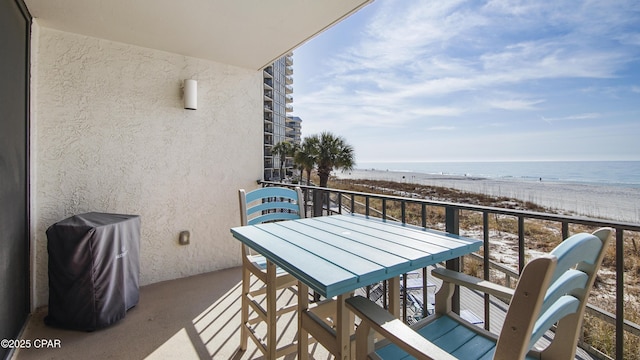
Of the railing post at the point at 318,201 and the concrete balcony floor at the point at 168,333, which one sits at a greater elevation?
the railing post at the point at 318,201

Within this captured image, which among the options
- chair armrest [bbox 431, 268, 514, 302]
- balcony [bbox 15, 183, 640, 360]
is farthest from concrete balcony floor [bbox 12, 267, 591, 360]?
chair armrest [bbox 431, 268, 514, 302]

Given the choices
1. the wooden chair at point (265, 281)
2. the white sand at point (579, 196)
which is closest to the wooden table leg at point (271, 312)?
the wooden chair at point (265, 281)

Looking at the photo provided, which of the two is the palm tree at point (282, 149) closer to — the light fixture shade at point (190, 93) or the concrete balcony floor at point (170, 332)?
the light fixture shade at point (190, 93)

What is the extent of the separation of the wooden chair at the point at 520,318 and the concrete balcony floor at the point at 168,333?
101 centimetres

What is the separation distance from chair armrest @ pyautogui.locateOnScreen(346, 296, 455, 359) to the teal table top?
7 cm

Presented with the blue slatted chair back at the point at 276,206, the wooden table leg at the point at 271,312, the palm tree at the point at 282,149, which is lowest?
the wooden table leg at the point at 271,312

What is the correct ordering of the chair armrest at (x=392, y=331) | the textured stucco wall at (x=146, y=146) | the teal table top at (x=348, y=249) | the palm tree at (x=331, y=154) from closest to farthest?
the chair armrest at (x=392, y=331)
the teal table top at (x=348, y=249)
the textured stucco wall at (x=146, y=146)
the palm tree at (x=331, y=154)

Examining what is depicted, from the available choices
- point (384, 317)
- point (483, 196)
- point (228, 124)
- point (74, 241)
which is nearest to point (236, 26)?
point (228, 124)

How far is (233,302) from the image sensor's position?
255 cm

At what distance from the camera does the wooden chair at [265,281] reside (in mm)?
1536

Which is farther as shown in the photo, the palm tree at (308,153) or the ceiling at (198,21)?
the palm tree at (308,153)

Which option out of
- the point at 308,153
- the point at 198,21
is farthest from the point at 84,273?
the point at 308,153

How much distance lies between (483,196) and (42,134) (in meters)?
25.3

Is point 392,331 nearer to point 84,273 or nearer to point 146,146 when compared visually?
point 84,273
